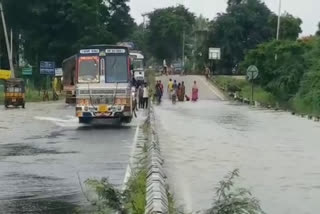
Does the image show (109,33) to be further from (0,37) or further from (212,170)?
(212,170)

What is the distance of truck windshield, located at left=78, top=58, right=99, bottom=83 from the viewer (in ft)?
98.3

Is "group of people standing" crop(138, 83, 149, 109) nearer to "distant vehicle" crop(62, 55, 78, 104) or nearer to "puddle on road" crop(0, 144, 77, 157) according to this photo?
"distant vehicle" crop(62, 55, 78, 104)

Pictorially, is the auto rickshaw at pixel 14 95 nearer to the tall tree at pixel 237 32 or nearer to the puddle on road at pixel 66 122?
the puddle on road at pixel 66 122

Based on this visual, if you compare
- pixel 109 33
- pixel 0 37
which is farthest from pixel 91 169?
pixel 0 37

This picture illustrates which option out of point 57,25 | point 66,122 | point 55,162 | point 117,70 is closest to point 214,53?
point 57,25

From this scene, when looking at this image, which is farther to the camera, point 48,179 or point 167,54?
point 167,54

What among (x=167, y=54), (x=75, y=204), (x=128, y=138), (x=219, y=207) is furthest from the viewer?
(x=167, y=54)

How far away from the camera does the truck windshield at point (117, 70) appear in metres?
29.9

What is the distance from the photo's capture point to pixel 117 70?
30.0 meters

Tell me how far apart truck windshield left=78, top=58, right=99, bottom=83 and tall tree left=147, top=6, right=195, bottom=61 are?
96.5 metres

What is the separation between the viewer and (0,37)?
92.5 m

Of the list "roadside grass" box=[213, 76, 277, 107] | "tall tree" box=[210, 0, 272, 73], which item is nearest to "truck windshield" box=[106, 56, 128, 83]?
"roadside grass" box=[213, 76, 277, 107]

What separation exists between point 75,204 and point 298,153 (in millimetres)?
9615

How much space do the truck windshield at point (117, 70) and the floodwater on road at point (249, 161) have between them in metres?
2.66
